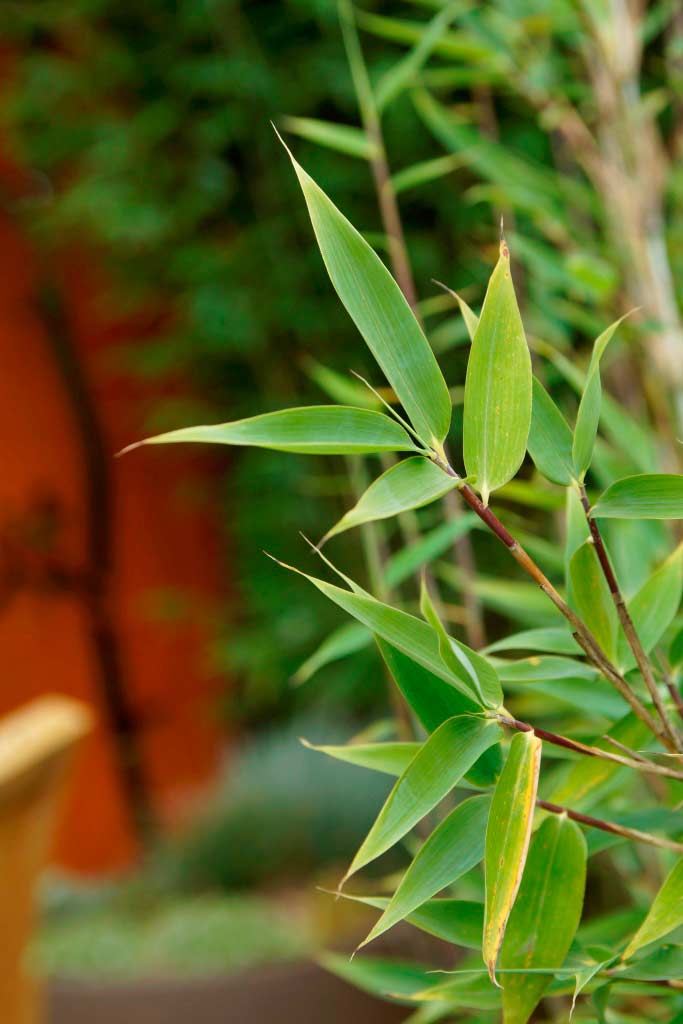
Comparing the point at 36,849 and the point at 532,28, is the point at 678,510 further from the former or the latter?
the point at 36,849

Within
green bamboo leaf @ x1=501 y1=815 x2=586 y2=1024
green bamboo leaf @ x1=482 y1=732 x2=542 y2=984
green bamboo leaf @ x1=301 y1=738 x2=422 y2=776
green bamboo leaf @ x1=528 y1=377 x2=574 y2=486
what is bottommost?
green bamboo leaf @ x1=501 y1=815 x2=586 y2=1024

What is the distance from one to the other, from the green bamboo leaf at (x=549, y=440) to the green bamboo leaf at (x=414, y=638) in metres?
0.05

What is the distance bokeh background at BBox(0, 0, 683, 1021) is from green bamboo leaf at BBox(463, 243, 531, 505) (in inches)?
12.7

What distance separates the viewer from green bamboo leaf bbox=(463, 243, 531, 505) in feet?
0.85

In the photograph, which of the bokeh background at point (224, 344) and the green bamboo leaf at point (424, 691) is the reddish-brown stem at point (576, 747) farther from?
the bokeh background at point (224, 344)

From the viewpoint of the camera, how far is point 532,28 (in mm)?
816

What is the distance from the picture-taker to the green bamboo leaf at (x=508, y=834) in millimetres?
249

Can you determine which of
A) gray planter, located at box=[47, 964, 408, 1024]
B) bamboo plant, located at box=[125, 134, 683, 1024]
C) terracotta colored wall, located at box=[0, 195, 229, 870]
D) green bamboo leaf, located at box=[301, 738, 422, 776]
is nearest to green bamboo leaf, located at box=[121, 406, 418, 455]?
bamboo plant, located at box=[125, 134, 683, 1024]

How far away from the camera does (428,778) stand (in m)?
0.27

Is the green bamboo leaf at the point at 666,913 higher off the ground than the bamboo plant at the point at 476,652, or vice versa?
the bamboo plant at the point at 476,652

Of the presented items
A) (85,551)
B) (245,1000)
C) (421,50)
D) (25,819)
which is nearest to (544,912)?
(421,50)

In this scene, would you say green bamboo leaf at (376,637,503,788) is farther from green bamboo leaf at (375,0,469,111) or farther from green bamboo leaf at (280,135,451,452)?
green bamboo leaf at (375,0,469,111)

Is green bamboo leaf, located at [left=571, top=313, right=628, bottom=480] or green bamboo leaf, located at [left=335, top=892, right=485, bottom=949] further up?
green bamboo leaf, located at [left=571, top=313, right=628, bottom=480]

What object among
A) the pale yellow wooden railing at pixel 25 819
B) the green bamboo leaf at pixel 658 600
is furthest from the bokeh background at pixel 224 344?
the pale yellow wooden railing at pixel 25 819
